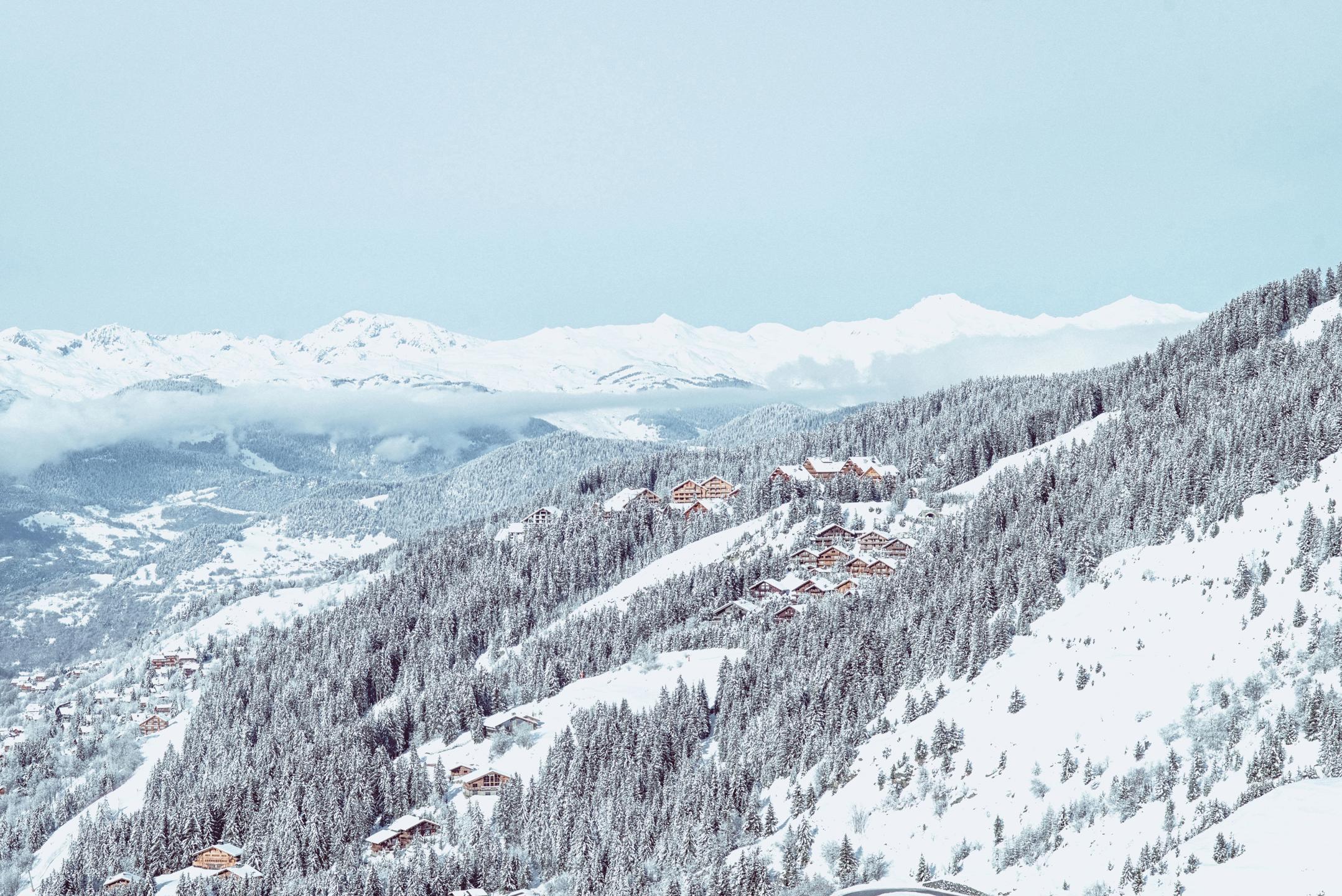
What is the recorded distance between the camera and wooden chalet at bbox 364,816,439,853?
91.2 m

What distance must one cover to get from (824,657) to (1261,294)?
107 metres

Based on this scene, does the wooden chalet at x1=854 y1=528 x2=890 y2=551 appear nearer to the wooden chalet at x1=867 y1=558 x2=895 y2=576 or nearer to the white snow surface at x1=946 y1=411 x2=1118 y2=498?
the wooden chalet at x1=867 y1=558 x2=895 y2=576

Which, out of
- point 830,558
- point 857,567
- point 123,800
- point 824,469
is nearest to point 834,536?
point 830,558

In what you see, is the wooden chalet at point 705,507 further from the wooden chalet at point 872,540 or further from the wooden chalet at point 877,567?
the wooden chalet at point 877,567

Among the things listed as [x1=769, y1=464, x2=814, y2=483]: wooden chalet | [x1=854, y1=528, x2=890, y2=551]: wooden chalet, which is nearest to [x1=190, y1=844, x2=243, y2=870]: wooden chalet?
[x1=854, y1=528, x2=890, y2=551]: wooden chalet

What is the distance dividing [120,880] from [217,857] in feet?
29.5

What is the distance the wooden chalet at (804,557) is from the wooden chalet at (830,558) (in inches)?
20.1

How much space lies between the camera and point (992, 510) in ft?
390

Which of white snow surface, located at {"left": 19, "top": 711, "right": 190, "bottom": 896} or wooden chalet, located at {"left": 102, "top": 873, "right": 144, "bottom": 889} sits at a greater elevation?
wooden chalet, located at {"left": 102, "top": 873, "right": 144, "bottom": 889}

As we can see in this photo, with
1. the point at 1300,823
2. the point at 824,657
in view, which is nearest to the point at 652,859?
the point at 824,657

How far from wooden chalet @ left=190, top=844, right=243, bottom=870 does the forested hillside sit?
1.88 meters

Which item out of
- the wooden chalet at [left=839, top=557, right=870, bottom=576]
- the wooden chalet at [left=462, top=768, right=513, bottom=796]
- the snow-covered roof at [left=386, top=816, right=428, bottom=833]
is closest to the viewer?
the snow-covered roof at [left=386, top=816, right=428, bottom=833]

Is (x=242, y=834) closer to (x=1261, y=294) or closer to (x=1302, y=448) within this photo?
(x=1302, y=448)

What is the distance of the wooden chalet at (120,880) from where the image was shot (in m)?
97.3
